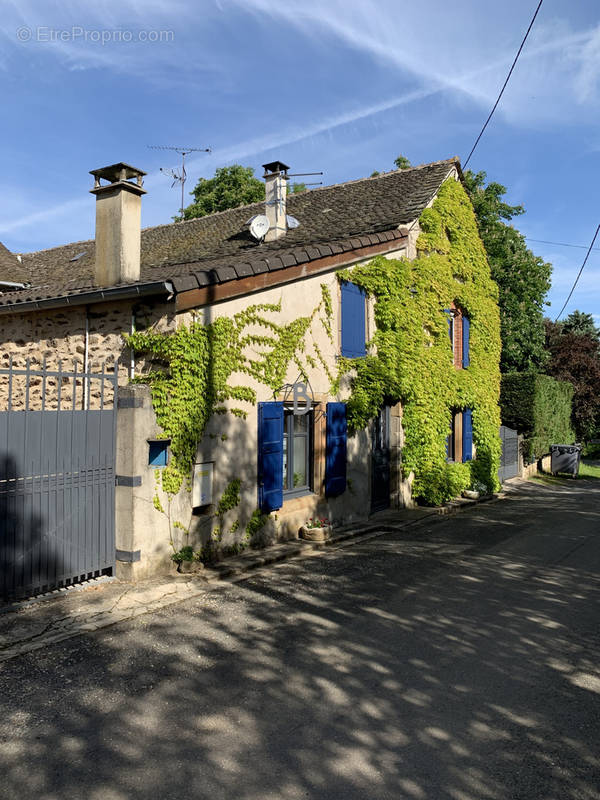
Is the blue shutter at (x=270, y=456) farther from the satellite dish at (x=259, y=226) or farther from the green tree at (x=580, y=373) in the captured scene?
the green tree at (x=580, y=373)

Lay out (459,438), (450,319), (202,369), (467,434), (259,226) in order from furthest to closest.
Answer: (467,434), (459,438), (450,319), (259,226), (202,369)

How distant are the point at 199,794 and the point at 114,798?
0.43 metres

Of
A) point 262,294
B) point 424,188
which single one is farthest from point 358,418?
point 424,188

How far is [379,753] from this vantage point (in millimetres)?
3566

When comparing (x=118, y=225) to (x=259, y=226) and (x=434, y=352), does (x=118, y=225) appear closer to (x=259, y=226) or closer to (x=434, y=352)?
(x=259, y=226)

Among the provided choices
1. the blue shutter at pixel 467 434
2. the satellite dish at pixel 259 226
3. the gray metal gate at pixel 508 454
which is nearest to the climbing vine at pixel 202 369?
the satellite dish at pixel 259 226

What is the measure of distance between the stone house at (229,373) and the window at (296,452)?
1.0 inches

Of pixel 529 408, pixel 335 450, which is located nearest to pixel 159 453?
pixel 335 450

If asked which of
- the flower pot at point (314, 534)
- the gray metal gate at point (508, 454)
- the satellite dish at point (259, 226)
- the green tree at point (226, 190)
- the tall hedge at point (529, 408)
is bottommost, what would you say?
the flower pot at point (314, 534)

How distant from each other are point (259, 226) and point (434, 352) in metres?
4.83

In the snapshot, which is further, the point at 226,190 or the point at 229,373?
the point at 226,190

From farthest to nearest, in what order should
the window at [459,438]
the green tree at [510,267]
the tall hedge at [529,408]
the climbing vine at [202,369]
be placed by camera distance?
the green tree at [510,267]
the tall hedge at [529,408]
the window at [459,438]
the climbing vine at [202,369]

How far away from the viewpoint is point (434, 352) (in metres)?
13.9

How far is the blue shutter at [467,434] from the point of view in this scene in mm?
15637
